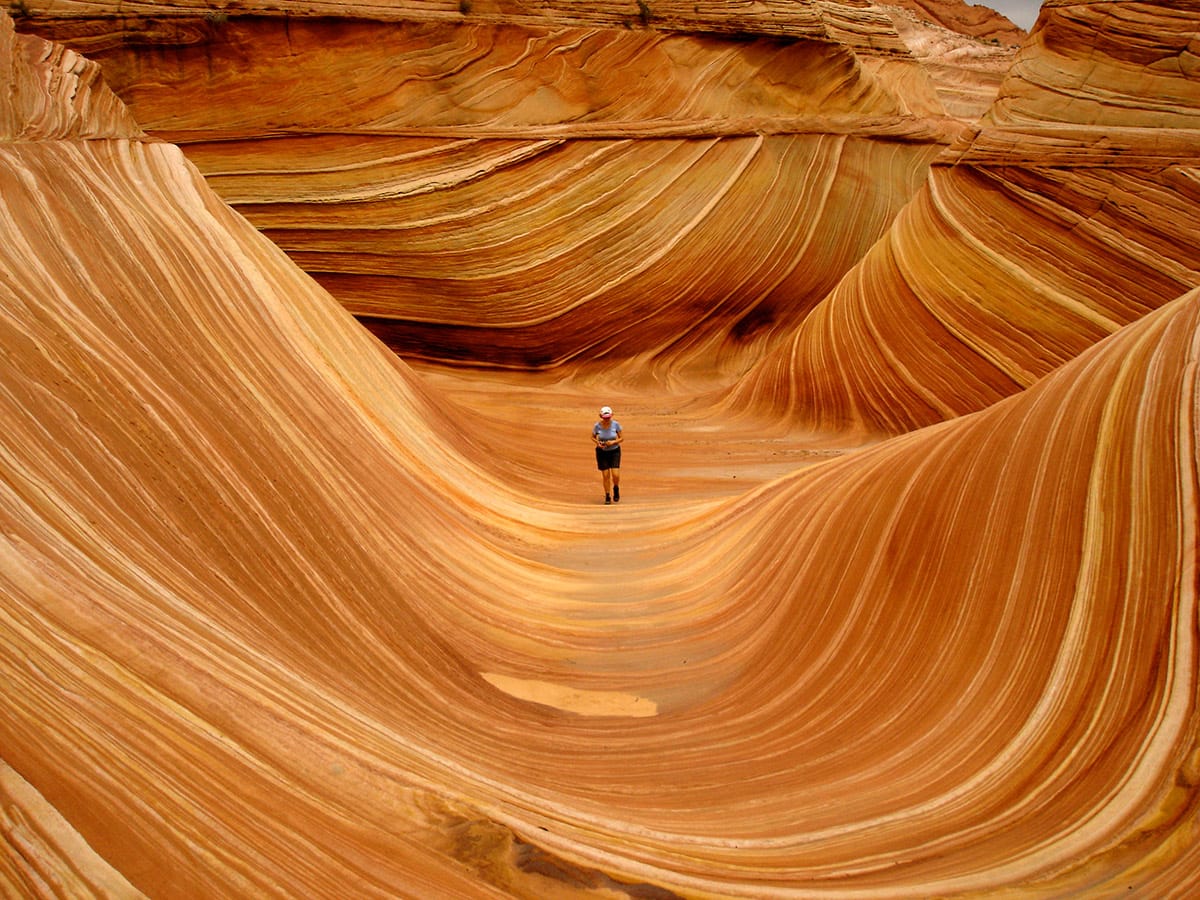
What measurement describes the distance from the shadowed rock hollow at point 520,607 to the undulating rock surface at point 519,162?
10.8ft

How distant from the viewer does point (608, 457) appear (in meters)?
6.19

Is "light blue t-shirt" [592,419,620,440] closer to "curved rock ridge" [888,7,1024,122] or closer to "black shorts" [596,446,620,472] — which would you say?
"black shorts" [596,446,620,472]

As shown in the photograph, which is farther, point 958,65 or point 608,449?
point 958,65

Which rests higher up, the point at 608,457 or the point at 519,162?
the point at 519,162

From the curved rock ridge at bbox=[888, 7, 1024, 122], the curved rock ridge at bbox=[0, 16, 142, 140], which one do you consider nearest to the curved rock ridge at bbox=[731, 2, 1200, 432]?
the curved rock ridge at bbox=[0, 16, 142, 140]

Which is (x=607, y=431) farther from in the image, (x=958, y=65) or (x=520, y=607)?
(x=958, y=65)

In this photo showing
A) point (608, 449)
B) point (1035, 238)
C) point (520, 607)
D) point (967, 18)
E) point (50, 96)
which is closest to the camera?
point (520, 607)

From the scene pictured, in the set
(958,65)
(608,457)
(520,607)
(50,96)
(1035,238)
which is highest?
(958,65)

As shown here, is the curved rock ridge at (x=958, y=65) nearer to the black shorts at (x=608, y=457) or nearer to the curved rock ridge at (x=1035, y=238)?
the curved rock ridge at (x=1035, y=238)

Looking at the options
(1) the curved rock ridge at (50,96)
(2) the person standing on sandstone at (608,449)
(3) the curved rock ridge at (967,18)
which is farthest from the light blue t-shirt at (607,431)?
(3) the curved rock ridge at (967,18)

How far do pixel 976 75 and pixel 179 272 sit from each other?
20707mm

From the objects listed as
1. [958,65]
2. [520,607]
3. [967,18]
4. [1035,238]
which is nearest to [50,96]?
[520,607]

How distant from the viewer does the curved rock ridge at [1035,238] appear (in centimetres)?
709

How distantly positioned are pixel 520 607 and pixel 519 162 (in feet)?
22.1
